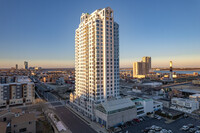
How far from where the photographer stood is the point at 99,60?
125 feet

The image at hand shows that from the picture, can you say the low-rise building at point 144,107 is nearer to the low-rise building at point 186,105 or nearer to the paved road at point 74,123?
the low-rise building at point 186,105

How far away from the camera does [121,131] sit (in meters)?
29.8

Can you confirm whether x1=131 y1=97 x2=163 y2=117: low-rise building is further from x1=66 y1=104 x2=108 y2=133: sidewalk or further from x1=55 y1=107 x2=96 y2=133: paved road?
x1=55 y1=107 x2=96 y2=133: paved road

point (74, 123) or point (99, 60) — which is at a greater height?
point (99, 60)

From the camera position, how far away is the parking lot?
99.4 ft

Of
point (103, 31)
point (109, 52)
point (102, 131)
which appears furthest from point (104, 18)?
point (102, 131)

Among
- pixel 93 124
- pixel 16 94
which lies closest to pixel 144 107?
pixel 93 124

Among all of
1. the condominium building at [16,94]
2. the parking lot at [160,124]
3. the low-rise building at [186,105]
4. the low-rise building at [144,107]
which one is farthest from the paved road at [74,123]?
the low-rise building at [186,105]

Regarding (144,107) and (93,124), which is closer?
(93,124)

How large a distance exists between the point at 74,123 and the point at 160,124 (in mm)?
22587

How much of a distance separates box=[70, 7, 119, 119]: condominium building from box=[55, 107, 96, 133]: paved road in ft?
11.8

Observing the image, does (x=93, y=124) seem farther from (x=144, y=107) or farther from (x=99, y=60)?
(x=99, y=60)

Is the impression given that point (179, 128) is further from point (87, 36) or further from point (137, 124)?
point (87, 36)

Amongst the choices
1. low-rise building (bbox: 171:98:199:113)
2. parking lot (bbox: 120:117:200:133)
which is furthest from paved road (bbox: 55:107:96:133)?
low-rise building (bbox: 171:98:199:113)
